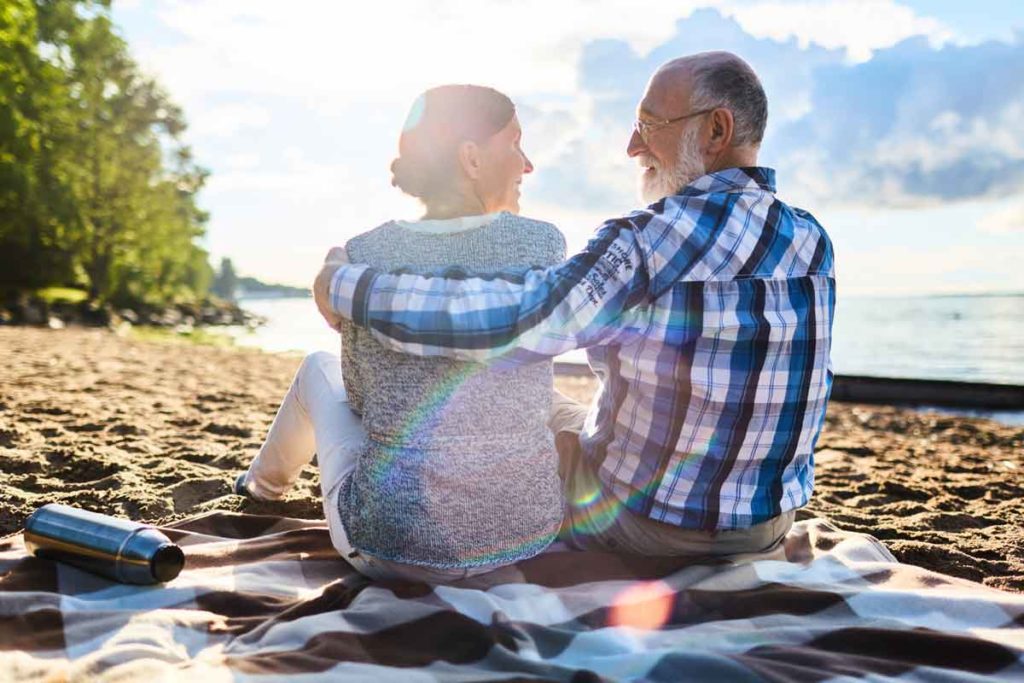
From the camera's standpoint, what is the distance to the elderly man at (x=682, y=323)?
1975 millimetres

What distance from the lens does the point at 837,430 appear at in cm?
871

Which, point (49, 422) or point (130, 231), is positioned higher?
point (130, 231)

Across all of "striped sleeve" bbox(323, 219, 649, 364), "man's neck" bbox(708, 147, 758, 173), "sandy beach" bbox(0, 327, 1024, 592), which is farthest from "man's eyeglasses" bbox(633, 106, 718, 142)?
"sandy beach" bbox(0, 327, 1024, 592)

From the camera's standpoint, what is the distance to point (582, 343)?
6.77 ft

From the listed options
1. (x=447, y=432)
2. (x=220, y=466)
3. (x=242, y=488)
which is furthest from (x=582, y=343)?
(x=220, y=466)

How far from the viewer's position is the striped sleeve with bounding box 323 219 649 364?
1.94m

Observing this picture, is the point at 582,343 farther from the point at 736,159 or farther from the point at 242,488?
the point at 242,488

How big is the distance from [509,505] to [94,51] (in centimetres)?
3028

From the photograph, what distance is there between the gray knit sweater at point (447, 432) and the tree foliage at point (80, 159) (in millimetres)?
20545

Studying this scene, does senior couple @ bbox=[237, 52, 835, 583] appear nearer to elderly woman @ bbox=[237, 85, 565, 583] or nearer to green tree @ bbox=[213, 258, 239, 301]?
elderly woman @ bbox=[237, 85, 565, 583]

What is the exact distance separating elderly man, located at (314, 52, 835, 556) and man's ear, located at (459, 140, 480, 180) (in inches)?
12.2

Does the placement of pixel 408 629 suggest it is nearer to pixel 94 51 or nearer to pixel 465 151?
pixel 465 151

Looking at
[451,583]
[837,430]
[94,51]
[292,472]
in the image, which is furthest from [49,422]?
[94,51]

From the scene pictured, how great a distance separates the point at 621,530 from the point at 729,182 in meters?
1.07
